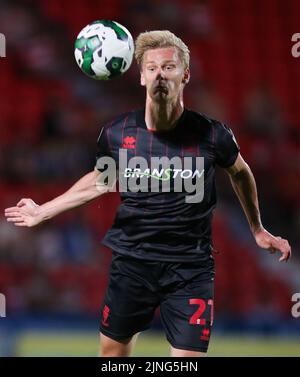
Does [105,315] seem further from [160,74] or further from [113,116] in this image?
[113,116]

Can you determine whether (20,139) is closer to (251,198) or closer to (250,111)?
(250,111)

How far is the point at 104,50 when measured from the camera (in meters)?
4.95

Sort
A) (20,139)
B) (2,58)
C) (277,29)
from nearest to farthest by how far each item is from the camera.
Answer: (20,139), (2,58), (277,29)

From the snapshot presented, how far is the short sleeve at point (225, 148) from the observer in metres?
4.58

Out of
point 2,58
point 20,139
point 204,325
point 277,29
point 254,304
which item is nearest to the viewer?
point 204,325

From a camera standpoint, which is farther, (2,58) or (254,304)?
(2,58)

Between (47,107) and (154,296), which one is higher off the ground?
(47,107)

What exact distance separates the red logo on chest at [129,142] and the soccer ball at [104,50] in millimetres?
527

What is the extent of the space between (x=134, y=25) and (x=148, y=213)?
6.78 m

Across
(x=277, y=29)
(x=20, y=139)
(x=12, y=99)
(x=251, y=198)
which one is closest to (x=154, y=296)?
(x=251, y=198)

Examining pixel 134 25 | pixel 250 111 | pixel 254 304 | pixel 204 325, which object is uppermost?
pixel 134 25

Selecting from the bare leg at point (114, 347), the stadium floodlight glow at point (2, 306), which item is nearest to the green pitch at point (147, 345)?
the stadium floodlight glow at point (2, 306)

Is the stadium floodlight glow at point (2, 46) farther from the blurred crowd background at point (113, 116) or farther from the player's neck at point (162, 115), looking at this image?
the player's neck at point (162, 115)

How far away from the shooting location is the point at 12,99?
34.3ft
